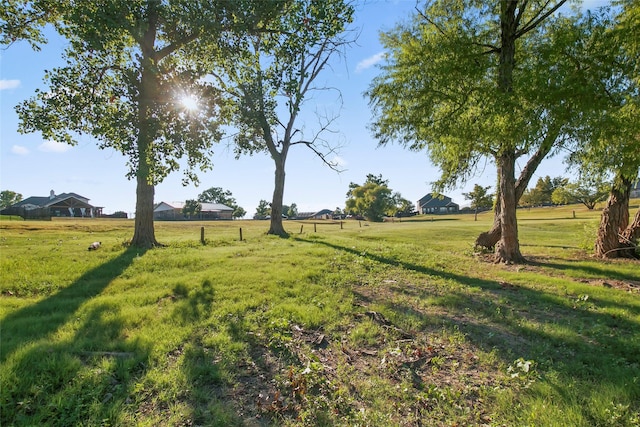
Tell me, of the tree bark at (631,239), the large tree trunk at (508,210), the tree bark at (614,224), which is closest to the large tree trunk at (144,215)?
the large tree trunk at (508,210)

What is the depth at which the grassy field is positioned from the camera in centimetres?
346

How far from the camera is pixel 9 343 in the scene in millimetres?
4391

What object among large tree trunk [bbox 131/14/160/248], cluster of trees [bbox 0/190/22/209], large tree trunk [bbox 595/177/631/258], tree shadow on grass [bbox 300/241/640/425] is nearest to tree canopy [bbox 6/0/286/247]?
large tree trunk [bbox 131/14/160/248]

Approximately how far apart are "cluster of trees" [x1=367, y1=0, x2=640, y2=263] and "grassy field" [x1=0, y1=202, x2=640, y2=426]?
4261mm

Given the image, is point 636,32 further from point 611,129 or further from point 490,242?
point 490,242

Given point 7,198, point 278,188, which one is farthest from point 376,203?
point 7,198

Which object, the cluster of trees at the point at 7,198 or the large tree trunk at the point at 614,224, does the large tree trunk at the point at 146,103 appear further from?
the cluster of trees at the point at 7,198

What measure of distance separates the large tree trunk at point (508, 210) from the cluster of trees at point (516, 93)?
0.13 feet

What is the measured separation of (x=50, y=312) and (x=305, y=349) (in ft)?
16.1

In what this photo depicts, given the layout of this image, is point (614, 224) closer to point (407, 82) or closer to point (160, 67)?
point (407, 82)

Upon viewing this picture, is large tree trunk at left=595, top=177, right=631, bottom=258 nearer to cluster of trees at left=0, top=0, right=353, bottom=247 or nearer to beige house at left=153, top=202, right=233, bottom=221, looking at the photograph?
cluster of trees at left=0, top=0, right=353, bottom=247

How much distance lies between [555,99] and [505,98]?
3.88ft

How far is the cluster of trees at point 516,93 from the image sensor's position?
866 cm

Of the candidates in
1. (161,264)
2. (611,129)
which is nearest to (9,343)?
(161,264)
